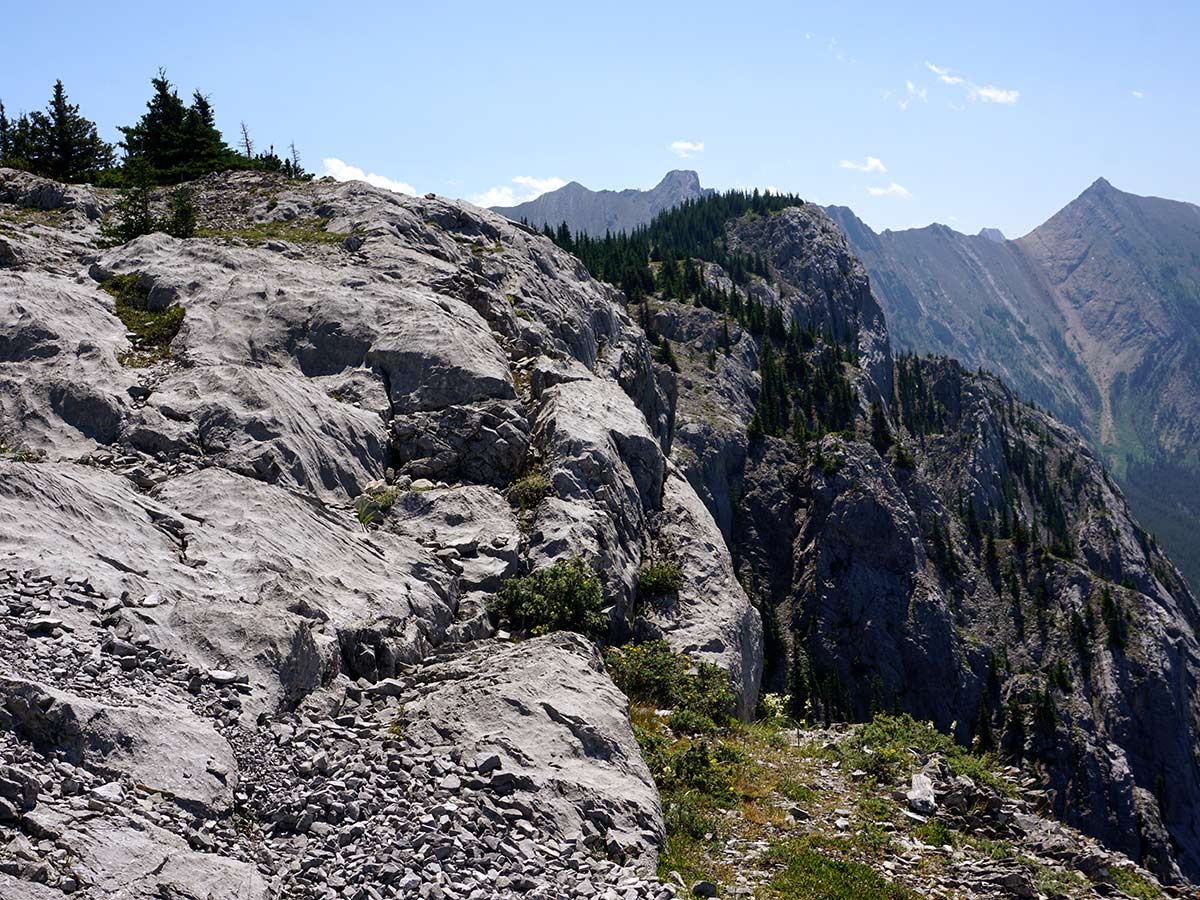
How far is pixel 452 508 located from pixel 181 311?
1109 cm

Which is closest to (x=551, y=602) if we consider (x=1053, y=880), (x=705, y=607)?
(x=705, y=607)

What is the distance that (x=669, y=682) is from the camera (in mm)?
22750

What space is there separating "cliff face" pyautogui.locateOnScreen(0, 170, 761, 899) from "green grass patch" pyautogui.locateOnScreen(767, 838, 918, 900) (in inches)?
108

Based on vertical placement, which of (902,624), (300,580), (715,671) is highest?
(300,580)

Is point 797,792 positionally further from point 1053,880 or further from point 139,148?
point 139,148

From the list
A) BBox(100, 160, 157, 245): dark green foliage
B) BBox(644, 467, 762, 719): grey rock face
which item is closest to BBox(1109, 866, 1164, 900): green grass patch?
BBox(644, 467, 762, 719): grey rock face

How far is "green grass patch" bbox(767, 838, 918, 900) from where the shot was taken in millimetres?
15305

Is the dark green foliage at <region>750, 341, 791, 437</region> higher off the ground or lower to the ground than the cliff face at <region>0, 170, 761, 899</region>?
higher

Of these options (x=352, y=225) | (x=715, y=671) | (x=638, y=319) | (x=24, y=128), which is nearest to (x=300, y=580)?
(x=715, y=671)

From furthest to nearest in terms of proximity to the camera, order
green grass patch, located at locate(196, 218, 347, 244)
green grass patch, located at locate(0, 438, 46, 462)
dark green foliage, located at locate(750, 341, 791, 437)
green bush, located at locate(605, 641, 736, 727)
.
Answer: dark green foliage, located at locate(750, 341, 791, 437) → green grass patch, located at locate(196, 218, 347, 244) → green bush, located at locate(605, 641, 736, 727) → green grass patch, located at locate(0, 438, 46, 462)

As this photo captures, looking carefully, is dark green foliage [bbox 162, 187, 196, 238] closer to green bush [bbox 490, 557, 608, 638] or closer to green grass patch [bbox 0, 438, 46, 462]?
green grass patch [bbox 0, 438, 46, 462]

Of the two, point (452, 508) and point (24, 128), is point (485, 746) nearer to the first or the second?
point (452, 508)

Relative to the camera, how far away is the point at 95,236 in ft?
114

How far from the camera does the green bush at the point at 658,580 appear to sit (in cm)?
2697
